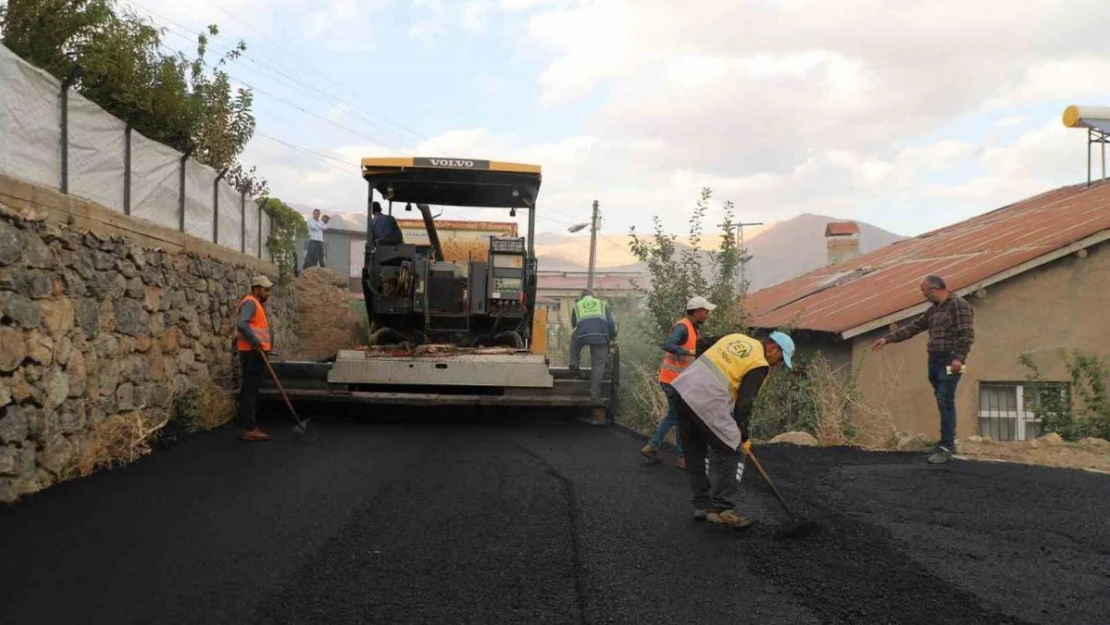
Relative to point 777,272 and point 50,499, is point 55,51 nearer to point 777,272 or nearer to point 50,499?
point 50,499

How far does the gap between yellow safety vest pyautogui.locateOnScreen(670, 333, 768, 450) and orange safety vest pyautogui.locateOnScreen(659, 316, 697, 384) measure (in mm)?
1975

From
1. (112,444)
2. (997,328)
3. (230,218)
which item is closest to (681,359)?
(112,444)

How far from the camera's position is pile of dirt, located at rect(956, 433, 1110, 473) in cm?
750

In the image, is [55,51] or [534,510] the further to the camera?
[55,51]

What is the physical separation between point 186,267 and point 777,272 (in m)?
126

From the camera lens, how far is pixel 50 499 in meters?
5.23

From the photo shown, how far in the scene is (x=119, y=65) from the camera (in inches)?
338

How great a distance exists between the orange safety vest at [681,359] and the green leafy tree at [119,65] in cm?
503

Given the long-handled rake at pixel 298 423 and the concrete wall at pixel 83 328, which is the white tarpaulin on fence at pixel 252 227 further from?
the long-handled rake at pixel 298 423

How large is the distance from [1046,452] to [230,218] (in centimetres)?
905

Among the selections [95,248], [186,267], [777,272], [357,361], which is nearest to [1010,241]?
[357,361]

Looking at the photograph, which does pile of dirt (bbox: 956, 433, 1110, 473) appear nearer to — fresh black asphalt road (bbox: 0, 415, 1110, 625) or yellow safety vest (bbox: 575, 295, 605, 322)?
fresh black asphalt road (bbox: 0, 415, 1110, 625)

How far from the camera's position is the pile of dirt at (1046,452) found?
7.50m

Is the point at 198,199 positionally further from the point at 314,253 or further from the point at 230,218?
the point at 314,253
